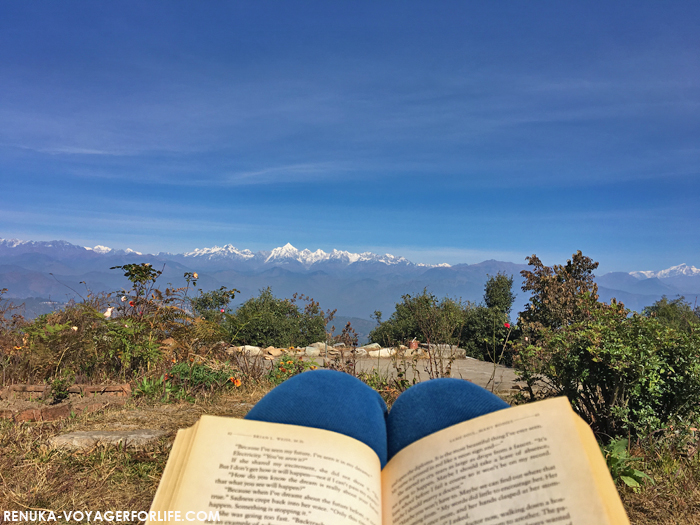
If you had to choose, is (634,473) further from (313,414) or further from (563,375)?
(313,414)

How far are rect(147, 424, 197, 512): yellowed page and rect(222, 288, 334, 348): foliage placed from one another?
10.7 meters

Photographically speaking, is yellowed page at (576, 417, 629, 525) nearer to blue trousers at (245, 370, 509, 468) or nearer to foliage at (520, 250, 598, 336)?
blue trousers at (245, 370, 509, 468)

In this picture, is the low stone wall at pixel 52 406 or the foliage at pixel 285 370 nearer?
the low stone wall at pixel 52 406

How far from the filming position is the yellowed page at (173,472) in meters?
1.16

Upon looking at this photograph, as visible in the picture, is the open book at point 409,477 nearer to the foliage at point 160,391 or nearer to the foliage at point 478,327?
the foliage at point 160,391

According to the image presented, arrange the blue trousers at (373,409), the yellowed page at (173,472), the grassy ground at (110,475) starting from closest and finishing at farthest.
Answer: the yellowed page at (173,472) < the blue trousers at (373,409) < the grassy ground at (110,475)

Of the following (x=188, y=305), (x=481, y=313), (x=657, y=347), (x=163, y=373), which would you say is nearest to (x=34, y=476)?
(x=163, y=373)

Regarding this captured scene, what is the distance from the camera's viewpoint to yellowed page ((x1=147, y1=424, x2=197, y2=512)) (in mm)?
1159

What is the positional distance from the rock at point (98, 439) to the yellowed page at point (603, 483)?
3.18 m

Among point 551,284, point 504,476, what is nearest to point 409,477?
point 504,476

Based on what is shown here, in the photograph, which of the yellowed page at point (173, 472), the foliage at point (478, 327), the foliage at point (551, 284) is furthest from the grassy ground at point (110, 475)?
the foliage at point (478, 327)

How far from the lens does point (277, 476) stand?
3.75 feet

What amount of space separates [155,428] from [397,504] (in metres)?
3.15

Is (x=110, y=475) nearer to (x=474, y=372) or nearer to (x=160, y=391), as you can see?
(x=160, y=391)
